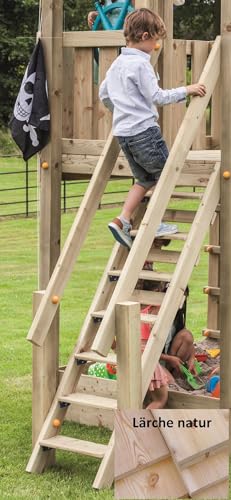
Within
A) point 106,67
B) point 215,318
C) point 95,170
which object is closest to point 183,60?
point 106,67

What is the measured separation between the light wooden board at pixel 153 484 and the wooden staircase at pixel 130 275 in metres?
1.04

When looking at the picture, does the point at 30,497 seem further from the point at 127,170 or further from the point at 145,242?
the point at 127,170

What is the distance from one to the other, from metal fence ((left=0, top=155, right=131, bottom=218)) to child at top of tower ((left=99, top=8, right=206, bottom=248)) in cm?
1577

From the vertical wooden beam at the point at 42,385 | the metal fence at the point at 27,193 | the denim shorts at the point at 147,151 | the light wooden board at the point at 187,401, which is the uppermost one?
the denim shorts at the point at 147,151

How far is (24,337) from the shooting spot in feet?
45.6

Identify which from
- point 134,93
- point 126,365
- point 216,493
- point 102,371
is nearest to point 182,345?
point 102,371

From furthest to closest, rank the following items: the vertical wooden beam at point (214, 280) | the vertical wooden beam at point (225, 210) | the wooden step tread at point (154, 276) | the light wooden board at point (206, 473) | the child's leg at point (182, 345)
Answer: the vertical wooden beam at point (214, 280)
the child's leg at point (182, 345)
the vertical wooden beam at point (225, 210)
the wooden step tread at point (154, 276)
the light wooden board at point (206, 473)

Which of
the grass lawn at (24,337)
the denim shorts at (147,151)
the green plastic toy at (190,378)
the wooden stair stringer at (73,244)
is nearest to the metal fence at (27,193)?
the grass lawn at (24,337)

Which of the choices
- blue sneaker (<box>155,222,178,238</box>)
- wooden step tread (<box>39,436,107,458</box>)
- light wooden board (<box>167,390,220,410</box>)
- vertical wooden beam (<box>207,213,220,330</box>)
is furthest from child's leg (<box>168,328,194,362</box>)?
wooden step tread (<box>39,436,107,458</box>)

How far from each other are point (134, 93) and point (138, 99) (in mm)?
48

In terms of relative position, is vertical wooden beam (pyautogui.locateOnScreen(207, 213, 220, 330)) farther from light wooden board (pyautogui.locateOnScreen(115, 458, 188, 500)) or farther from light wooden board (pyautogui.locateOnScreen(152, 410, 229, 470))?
light wooden board (pyautogui.locateOnScreen(115, 458, 188, 500))

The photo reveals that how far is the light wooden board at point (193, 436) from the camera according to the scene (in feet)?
21.5

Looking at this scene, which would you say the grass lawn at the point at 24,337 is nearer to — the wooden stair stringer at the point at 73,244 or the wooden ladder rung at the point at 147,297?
the wooden stair stringer at the point at 73,244

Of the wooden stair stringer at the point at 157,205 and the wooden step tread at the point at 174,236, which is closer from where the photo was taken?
the wooden stair stringer at the point at 157,205
